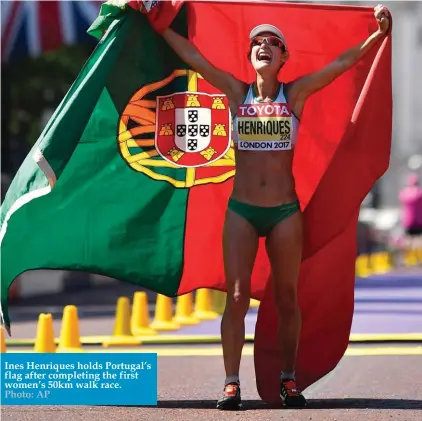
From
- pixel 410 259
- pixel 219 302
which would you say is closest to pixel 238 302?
pixel 219 302

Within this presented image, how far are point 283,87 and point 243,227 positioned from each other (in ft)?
2.92

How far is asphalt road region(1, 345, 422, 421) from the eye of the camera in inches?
320

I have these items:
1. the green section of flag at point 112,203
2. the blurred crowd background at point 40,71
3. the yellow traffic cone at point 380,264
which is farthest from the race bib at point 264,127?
the yellow traffic cone at point 380,264

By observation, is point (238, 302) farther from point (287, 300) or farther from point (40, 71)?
point (40, 71)

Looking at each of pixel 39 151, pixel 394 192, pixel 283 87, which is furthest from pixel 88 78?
pixel 394 192

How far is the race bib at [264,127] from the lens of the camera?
8414 millimetres

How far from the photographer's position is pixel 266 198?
8.42 m

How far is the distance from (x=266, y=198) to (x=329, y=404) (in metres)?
1.38

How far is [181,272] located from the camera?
29.9 feet

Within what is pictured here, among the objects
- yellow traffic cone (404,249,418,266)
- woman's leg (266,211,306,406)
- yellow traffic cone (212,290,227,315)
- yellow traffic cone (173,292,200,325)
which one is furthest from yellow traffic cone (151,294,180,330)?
yellow traffic cone (404,249,418,266)

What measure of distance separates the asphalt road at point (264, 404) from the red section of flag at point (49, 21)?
31.9 ft

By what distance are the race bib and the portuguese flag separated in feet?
1.86

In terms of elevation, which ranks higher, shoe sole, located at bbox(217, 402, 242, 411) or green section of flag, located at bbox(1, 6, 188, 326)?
green section of flag, located at bbox(1, 6, 188, 326)

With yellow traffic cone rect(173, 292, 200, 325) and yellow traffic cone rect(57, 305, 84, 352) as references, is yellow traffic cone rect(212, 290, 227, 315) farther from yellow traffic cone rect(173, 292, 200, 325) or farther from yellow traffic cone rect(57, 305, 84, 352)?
yellow traffic cone rect(57, 305, 84, 352)
